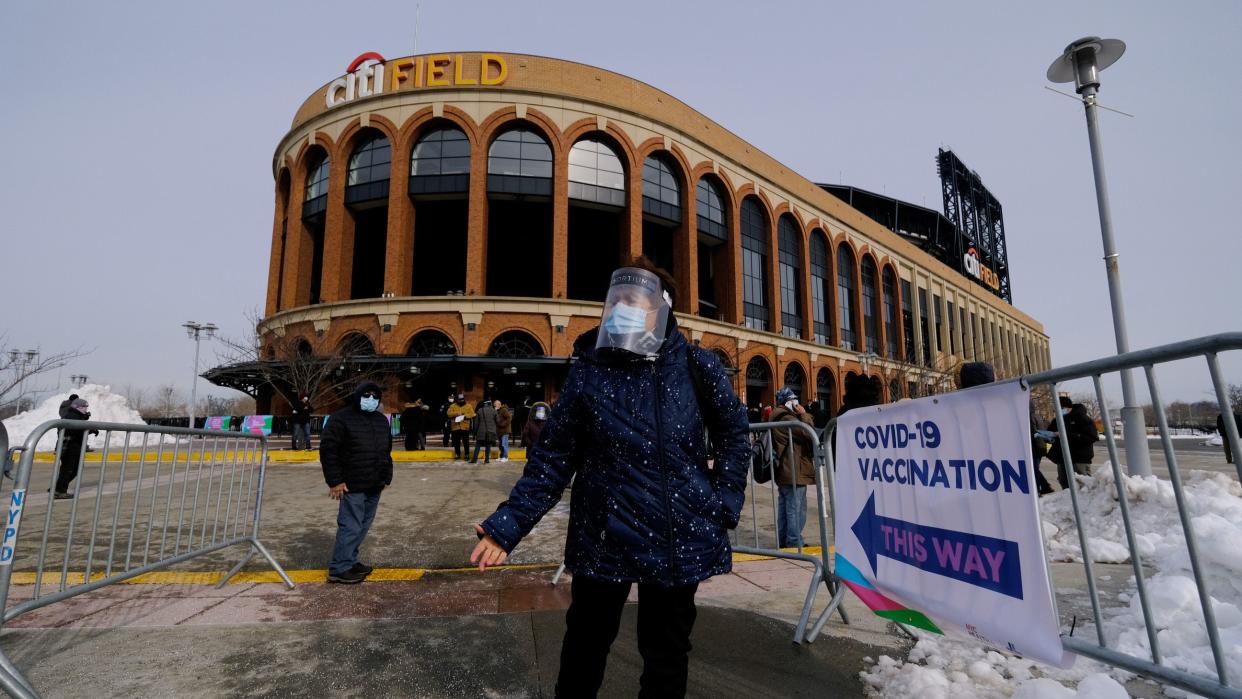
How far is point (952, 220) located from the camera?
203 feet

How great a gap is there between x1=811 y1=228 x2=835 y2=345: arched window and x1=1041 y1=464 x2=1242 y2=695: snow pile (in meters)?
32.3

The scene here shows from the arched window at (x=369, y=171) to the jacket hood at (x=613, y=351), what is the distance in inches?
A: 1069

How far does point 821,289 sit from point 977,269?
3608cm

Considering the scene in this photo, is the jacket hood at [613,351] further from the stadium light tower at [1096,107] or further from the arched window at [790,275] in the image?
the arched window at [790,275]

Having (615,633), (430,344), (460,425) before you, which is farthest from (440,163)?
(615,633)

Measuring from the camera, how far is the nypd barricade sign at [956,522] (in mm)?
1888

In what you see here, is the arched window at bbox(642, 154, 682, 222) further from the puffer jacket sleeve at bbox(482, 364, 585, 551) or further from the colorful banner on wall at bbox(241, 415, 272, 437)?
the puffer jacket sleeve at bbox(482, 364, 585, 551)

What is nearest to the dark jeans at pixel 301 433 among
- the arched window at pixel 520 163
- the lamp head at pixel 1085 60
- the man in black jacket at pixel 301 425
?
the man in black jacket at pixel 301 425

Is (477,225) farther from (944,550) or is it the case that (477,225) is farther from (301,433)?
(944,550)

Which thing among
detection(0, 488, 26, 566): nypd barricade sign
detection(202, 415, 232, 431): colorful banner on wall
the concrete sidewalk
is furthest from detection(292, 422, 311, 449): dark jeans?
detection(0, 488, 26, 566): nypd barricade sign

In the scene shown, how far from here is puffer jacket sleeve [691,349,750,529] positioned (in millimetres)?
2117

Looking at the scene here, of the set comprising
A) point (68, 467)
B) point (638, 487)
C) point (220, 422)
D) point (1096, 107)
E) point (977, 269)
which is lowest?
point (68, 467)

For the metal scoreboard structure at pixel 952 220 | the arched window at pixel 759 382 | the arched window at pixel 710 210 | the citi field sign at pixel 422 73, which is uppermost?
the metal scoreboard structure at pixel 952 220

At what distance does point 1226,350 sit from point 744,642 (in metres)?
2.55
